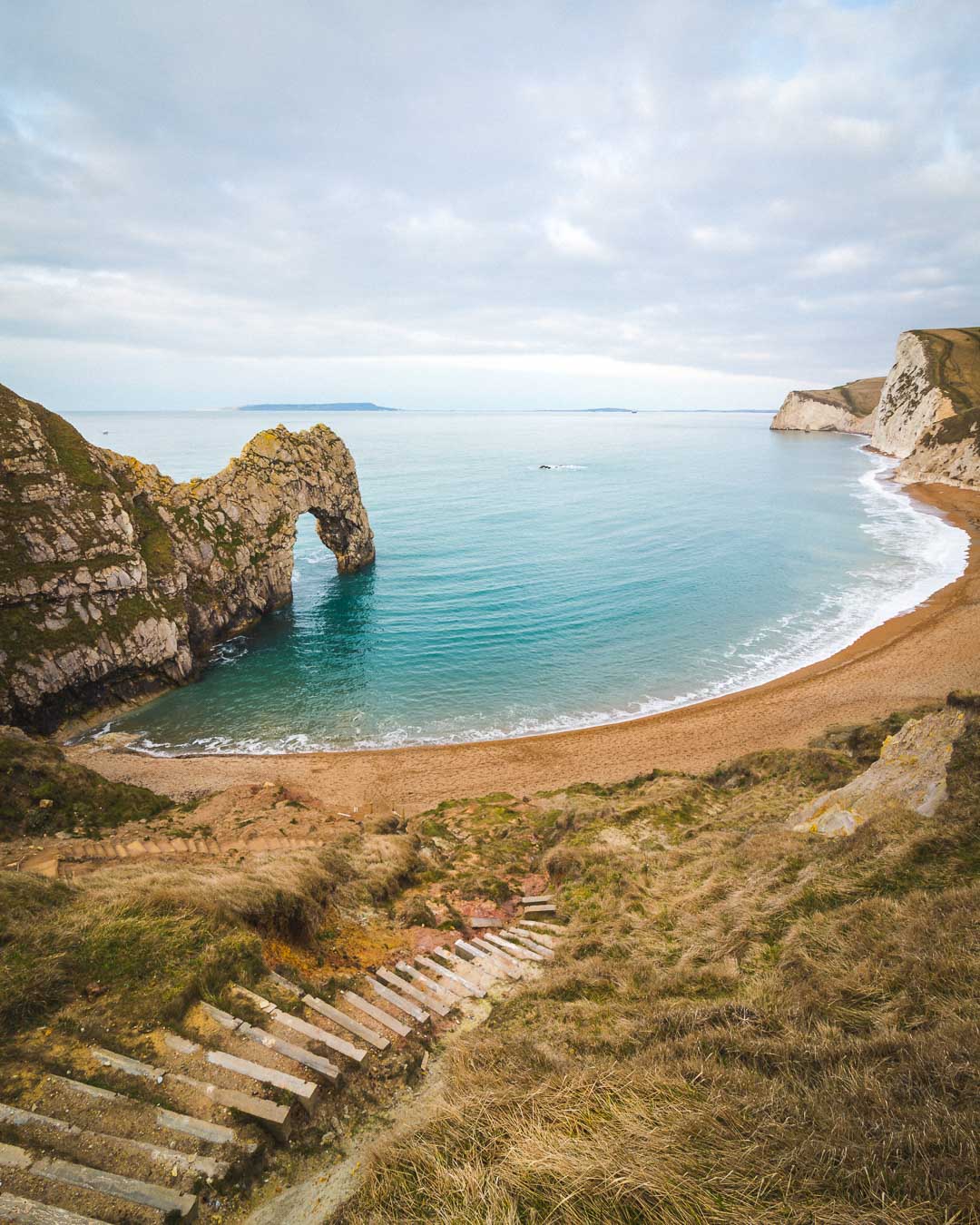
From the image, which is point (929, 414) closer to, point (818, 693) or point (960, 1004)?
point (818, 693)

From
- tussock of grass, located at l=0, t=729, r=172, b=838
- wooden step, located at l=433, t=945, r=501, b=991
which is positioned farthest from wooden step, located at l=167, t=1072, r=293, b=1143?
tussock of grass, located at l=0, t=729, r=172, b=838

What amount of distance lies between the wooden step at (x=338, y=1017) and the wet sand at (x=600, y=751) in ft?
45.3

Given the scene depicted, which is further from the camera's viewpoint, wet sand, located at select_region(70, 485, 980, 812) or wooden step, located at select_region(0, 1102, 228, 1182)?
wet sand, located at select_region(70, 485, 980, 812)

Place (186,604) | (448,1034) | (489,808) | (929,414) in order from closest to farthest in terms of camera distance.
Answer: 1. (448,1034)
2. (489,808)
3. (186,604)
4. (929,414)

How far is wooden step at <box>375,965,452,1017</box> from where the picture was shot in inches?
287

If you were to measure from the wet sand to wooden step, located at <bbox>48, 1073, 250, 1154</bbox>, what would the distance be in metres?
15.7

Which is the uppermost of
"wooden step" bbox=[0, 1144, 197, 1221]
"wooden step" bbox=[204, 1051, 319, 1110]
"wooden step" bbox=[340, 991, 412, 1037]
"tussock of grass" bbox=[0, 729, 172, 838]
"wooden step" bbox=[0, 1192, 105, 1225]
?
"wooden step" bbox=[0, 1192, 105, 1225]

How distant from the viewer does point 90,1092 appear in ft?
15.8

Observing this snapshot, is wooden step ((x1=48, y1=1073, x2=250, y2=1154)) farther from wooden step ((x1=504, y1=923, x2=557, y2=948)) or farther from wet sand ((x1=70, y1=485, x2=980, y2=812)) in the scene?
wet sand ((x1=70, y1=485, x2=980, y2=812))

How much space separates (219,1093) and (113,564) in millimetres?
29676

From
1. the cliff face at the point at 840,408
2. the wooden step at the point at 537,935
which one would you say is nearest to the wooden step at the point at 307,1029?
the wooden step at the point at 537,935

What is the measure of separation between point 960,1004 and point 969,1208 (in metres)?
2.44

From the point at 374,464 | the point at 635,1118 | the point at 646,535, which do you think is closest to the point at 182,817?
the point at 635,1118

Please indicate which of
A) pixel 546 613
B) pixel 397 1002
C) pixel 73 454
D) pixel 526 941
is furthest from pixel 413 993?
pixel 73 454
